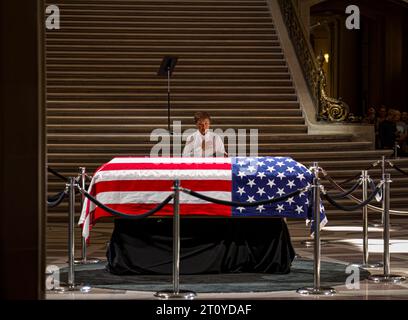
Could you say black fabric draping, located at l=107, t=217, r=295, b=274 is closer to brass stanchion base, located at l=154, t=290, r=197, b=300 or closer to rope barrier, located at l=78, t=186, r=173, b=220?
rope barrier, located at l=78, t=186, r=173, b=220

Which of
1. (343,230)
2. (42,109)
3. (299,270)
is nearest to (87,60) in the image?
(343,230)

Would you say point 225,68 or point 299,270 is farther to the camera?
point 225,68

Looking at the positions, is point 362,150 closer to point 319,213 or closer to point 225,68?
point 225,68

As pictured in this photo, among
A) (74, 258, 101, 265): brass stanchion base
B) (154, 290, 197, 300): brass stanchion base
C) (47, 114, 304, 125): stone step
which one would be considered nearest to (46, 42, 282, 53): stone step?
(47, 114, 304, 125): stone step

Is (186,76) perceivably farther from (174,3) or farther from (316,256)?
(316,256)

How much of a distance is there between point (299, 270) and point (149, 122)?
7.68 m

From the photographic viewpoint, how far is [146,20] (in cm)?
2022

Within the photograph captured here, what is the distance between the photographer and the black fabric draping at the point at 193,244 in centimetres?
909

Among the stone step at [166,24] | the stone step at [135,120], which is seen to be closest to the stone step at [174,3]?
the stone step at [166,24]

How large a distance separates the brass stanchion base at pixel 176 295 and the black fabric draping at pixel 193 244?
3.64ft

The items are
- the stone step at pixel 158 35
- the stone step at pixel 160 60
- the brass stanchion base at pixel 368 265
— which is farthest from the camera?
the stone step at pixel 158 35

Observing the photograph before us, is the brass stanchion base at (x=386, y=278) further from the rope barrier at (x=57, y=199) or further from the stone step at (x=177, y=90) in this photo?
the stone step at (x=177, y=90)
